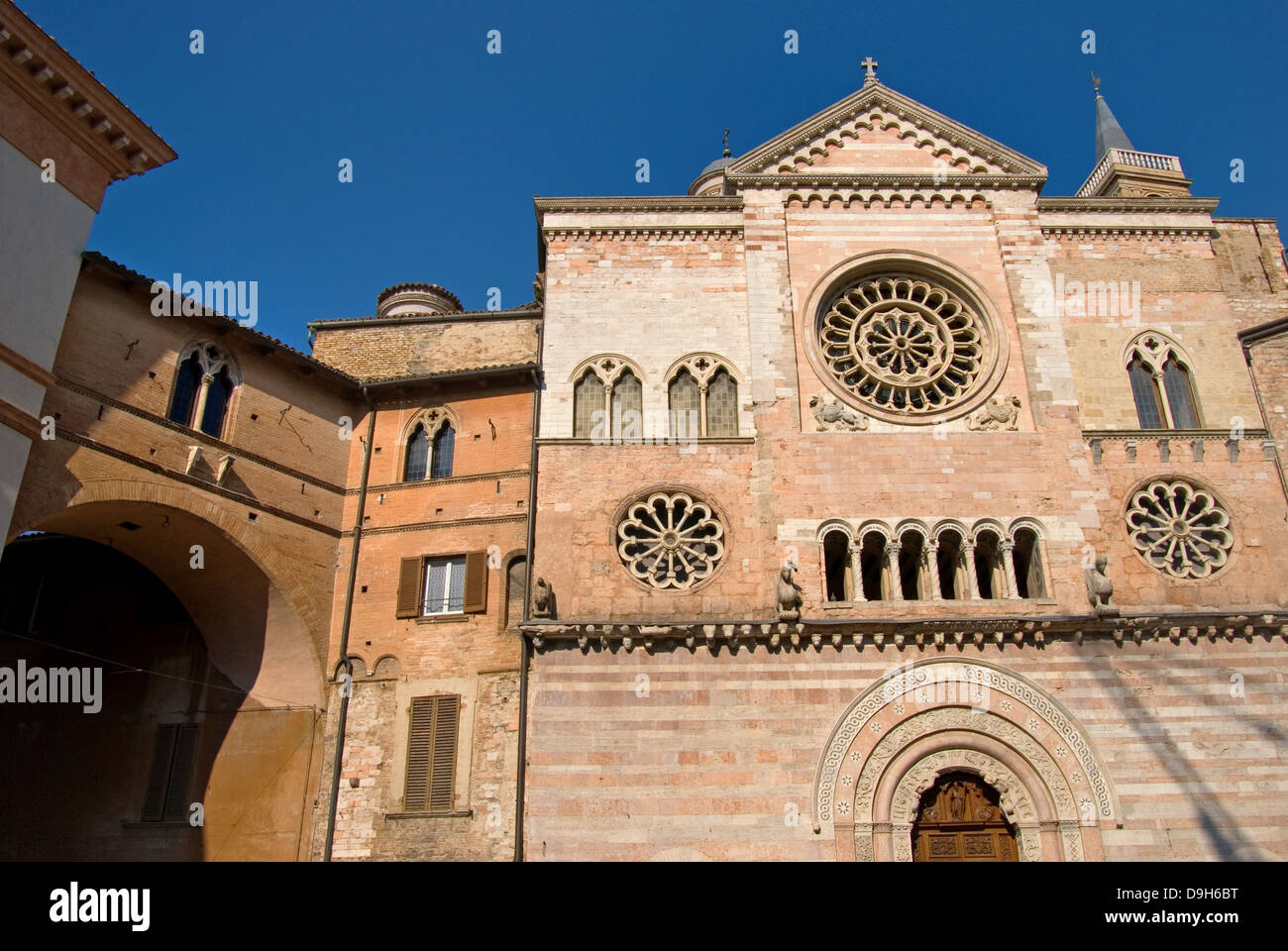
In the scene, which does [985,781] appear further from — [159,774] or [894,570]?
[159,774]

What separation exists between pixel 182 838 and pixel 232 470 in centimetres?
721

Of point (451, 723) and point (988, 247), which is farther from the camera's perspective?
point (988, 247)

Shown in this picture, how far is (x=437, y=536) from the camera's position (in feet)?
70.6

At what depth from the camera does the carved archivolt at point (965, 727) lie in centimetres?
1762

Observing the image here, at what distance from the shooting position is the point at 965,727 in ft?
59.7

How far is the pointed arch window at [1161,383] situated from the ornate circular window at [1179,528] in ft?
5.52

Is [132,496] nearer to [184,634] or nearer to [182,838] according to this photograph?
[184,634]

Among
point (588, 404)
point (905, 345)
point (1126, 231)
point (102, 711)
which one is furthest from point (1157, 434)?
point (102, 711)

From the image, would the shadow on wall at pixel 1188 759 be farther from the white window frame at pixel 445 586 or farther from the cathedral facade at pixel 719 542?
Result: the white window frame at pixel 445 586

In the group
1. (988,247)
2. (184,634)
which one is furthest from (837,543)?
(184,634)

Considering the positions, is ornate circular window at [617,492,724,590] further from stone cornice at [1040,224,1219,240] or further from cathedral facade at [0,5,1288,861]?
stone cornice at [1040,224,1219,240]

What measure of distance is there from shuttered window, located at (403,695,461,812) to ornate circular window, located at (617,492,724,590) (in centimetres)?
445

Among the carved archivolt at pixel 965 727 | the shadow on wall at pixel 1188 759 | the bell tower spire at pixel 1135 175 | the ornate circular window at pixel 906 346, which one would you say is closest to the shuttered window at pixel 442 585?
the carved archivolt at pixel 965 727
